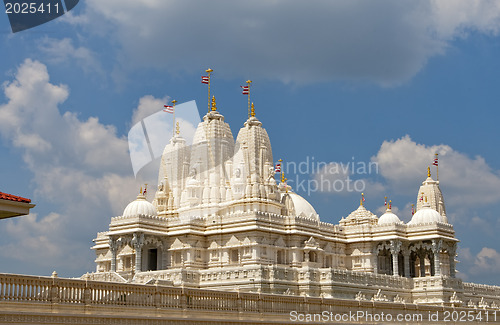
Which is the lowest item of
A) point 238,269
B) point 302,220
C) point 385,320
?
point 385,320

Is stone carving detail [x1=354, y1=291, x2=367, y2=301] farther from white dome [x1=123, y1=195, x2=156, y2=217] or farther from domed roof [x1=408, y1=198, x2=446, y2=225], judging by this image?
white dome [x1=123, y1=195, x2=156, y2=217]

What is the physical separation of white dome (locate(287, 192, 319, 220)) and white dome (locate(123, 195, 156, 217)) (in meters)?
14.0

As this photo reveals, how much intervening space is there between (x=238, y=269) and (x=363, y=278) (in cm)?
1088

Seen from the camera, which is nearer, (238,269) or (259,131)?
(238,269)

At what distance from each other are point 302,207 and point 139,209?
661 inches

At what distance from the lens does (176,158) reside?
70438 millimetres

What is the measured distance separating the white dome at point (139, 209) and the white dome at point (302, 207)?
1399cm

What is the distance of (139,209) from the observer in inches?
2414

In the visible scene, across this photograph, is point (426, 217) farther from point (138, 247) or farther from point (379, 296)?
point (138, 247)

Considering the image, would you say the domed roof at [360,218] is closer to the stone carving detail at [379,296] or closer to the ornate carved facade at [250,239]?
the ornate carved facade at [250,239]

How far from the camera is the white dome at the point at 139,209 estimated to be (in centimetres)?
6125

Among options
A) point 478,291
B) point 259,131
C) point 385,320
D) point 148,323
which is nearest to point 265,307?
point 148,323

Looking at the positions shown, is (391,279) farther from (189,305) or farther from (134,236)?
(189,305)

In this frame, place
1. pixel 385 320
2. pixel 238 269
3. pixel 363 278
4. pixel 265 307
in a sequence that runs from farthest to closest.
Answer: pixel 363 278 < pixel 238 269 < pixel 385 320 < pixel 265 307
